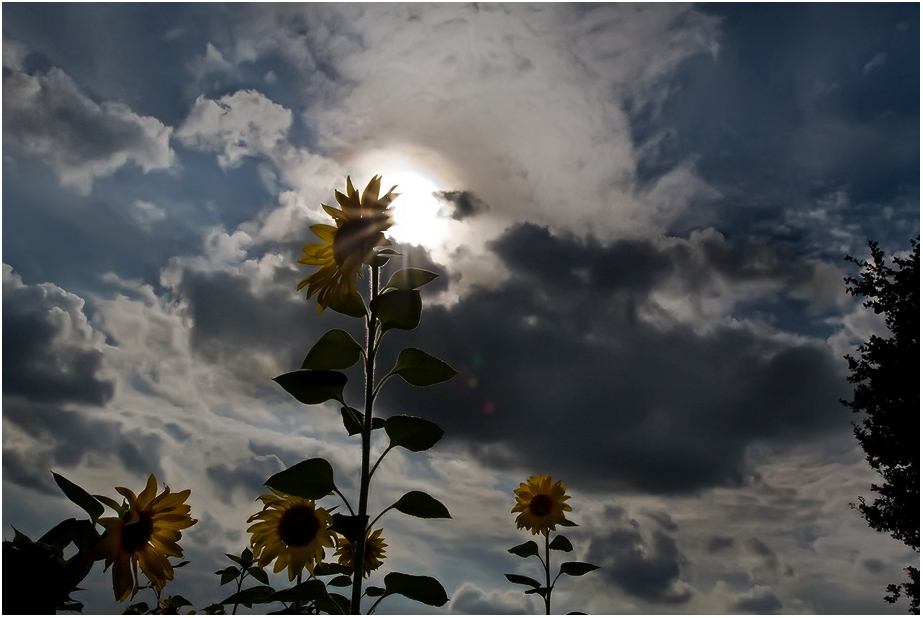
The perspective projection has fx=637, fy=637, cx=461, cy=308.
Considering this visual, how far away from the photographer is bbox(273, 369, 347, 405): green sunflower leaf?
153 centimetres

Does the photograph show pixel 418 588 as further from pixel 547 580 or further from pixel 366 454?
pixel 547 580

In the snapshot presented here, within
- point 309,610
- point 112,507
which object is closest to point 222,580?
point 309,610

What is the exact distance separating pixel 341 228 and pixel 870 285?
67.4 feet

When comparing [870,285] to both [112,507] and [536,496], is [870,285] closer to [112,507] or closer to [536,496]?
[536,496]

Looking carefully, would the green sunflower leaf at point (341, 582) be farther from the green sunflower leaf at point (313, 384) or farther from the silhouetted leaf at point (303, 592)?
the green sunflower leaf at point (313, 384)

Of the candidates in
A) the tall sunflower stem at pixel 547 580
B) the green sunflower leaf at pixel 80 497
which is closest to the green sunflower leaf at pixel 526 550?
the tall sunflower stem at pixel 547 580

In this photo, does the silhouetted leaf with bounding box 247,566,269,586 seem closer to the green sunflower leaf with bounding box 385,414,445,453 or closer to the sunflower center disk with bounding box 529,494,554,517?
the green sunflower leaf with bounding box 385,414,445,453

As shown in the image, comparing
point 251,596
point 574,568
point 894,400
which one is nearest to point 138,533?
point 251,596

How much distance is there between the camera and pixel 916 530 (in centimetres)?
1694

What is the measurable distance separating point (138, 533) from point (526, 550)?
2419 millimetres

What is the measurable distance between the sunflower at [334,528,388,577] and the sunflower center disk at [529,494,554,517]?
1.17 meters

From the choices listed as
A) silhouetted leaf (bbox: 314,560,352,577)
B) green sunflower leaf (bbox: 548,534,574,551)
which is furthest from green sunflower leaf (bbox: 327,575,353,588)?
green sunflower leaf (bbox: 548,534,574,551)

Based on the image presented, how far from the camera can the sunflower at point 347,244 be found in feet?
5.57

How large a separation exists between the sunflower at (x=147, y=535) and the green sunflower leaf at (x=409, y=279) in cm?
80
